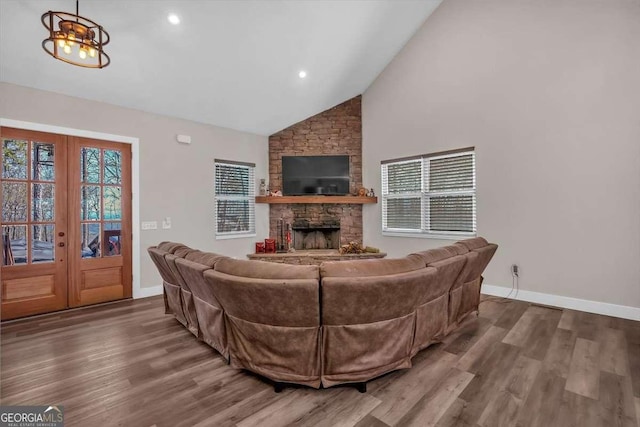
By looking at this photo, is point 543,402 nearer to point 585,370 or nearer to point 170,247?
point 585,370

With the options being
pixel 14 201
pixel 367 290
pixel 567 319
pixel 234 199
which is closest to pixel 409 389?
pixel 367 290

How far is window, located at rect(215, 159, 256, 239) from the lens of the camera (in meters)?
5.28

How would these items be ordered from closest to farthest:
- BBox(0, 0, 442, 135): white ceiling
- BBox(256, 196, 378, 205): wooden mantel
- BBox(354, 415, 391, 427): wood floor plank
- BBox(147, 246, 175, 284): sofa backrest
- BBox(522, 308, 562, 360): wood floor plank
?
BBox(354, 415, 391, 427): wood floor plank → BBox(522, 308, 562, 360): wood floor plank → BBox(147, 246, 175, 284): sofa backrest → BBox(0, 0, 442, 135): white ceiling → BBox(256, 196, 378, 205): wooden mantel

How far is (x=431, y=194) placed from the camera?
4.91 metres

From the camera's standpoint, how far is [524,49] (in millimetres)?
3846

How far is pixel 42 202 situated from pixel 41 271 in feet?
2.80

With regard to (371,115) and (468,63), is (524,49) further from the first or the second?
(371,115)

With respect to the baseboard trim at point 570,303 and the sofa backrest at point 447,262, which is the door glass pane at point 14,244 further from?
the baseboard trim at point 570,303

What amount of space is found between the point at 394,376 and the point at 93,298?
4.04 m

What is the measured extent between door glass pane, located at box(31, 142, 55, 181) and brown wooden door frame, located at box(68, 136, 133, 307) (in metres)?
0.19

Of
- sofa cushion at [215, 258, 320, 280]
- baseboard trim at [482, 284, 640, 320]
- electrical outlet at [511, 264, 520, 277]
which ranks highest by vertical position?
sofa cushion at [215, 258, 320, 280]

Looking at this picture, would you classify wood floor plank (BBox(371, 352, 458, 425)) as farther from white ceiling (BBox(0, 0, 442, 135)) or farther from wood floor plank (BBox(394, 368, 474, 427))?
white ceiling (BBox(0, 0, 442, 135))

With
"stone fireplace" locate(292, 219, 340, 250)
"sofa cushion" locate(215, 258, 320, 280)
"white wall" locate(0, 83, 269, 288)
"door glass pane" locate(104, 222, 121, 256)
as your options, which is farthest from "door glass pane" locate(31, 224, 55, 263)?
"stone fireplace" locate(292, 219, 340, 250)

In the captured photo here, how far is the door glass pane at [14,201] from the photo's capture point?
3.33 metres
